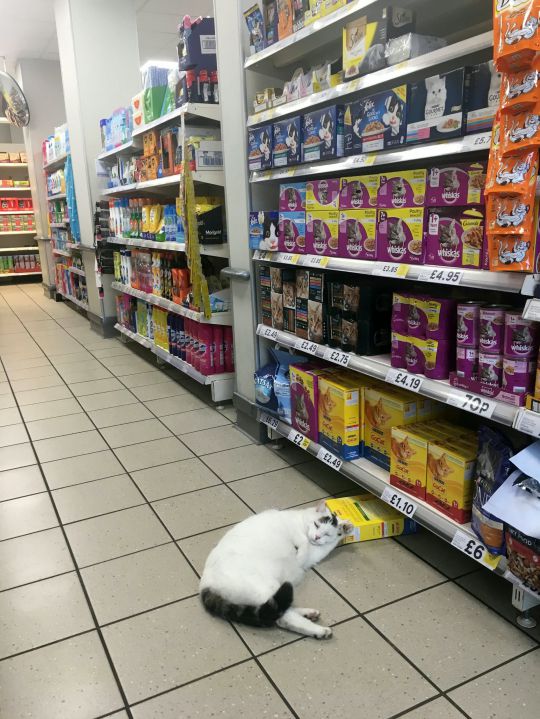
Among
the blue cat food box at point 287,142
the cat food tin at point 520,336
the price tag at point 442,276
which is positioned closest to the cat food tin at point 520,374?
the cat food tin at point 520,336

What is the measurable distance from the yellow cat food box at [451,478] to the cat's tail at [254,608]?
652mm

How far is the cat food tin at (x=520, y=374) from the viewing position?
172 cm

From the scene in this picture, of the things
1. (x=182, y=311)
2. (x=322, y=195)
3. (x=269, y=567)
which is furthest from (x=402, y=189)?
(x=182, y=311)

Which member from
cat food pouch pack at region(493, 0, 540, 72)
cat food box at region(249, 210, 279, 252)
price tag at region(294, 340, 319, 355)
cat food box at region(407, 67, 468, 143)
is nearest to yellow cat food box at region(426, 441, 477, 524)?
price tag at region(294, 340, 319, 355)

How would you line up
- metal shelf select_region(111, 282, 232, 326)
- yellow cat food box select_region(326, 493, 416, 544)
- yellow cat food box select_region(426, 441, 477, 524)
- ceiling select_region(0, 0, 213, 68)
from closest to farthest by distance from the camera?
yellow cat food box select_region(426, 441, 477, 524)
yellow cat food box select_region(326, 493, 416, 544)
metal shelf select_region(111, 282, 232, 326)
ceiling select_region(0, 0, 213, 68)

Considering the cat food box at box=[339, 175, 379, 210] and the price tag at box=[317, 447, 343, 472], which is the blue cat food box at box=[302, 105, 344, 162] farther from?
the price tag at box=[317, 447, 343, 472]

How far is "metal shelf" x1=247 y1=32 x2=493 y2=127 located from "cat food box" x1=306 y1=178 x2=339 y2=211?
34cm

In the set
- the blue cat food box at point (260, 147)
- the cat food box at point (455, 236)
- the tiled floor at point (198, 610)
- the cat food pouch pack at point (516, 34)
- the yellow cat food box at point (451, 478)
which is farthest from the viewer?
the blue cat food box at point (260, 147)

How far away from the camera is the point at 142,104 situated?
4430mm

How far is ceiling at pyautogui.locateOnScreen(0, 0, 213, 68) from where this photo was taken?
23.6 feet

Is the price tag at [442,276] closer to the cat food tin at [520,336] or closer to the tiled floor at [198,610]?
the cat food tin at [520,336]

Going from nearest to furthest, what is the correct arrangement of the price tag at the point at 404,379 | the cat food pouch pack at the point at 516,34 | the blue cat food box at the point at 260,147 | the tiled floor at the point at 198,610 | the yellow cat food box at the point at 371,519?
the cat food pouch pack at the point at 516,34, the tiled floor at the point at 198,610, the price tag at the point at 404,379, the yellow cat food box at the point at 371,519, the blue cat food box at the point at 260,147

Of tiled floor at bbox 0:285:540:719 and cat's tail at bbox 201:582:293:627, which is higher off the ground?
cat's tail at bbox 201:582:293:627

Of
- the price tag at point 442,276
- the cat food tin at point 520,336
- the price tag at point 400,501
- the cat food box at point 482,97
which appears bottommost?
the price tag at point 400,501
